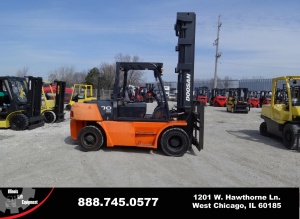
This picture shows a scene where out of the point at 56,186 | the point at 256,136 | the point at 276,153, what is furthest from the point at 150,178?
the point at 256,136

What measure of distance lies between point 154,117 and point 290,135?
4.39 metres

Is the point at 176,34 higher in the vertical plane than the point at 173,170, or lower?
higher

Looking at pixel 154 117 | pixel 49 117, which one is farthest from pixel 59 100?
pixel 154 117

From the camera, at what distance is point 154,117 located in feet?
23.3

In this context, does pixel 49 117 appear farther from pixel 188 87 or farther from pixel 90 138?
pixel 188 87

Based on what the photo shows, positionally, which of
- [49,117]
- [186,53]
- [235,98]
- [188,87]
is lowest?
[49,117]

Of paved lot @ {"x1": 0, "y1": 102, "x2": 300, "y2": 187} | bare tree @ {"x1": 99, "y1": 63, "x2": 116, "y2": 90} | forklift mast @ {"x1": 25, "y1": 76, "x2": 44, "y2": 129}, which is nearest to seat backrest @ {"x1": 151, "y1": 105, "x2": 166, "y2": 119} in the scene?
paved lot @ {"x1": 0, "y1": 102, "x2": 300, "y2": 187}

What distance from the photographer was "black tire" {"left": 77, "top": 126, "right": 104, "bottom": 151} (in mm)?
7078

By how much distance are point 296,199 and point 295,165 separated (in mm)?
2650

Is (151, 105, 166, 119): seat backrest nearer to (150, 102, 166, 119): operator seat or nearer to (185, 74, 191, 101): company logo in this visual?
(150, 102, 166, 119): operator seat

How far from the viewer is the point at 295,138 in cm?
809

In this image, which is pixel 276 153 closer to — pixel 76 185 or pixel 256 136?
pixel 256 136

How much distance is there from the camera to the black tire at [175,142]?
681cm

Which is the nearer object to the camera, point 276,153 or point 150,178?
point 150,178
